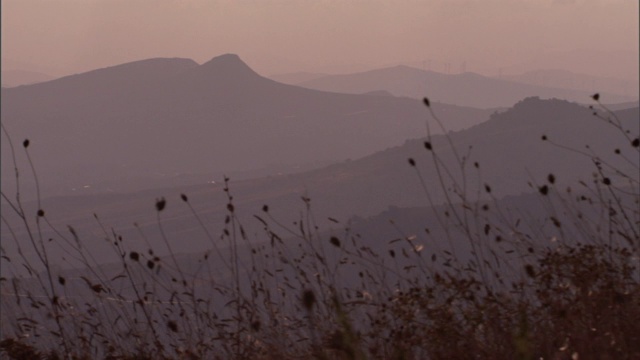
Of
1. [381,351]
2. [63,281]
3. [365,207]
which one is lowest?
[365,207]

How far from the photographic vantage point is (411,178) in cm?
14388

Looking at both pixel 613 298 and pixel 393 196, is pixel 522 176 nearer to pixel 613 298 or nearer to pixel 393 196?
pixel 393 196

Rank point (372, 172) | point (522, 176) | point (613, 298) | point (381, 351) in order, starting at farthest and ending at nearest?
point (372, 172) → point (522, 176) → point (381, 351) → point (613, 298)

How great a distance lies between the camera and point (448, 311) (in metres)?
3.74

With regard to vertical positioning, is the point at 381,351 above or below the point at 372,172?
above

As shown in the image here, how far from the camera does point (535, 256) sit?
4.30 meters

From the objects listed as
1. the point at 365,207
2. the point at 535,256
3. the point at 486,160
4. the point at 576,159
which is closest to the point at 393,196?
the point at 365,207

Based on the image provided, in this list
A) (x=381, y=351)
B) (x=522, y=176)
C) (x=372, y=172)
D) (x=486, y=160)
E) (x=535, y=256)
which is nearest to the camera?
(x=381, y=351)

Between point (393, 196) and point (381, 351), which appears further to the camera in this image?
point (393, 196)

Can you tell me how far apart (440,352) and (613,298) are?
704 mm

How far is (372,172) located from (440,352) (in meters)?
148

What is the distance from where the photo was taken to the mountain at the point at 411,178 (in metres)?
133

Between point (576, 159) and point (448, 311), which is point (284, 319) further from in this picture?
point (576, 159)

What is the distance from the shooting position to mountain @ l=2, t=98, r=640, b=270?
132875 millimetres
